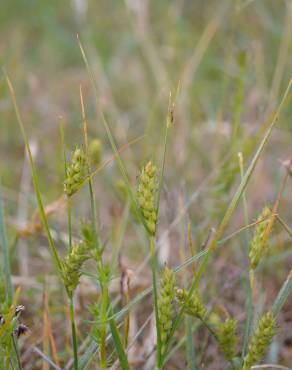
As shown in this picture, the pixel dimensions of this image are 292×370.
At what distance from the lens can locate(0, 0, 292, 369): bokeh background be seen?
1.35m

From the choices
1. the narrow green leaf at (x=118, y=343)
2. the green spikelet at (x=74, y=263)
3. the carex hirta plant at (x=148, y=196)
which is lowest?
the narrow green leaf at (x=118, y=343)

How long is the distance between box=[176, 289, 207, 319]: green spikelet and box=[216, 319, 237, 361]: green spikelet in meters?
0.04

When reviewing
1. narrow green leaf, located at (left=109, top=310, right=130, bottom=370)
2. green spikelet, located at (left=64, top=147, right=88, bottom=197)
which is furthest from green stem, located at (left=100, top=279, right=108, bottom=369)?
green spikelet, located at (left=64, top=147, right=88, bottom=197)

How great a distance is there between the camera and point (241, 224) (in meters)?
1.62

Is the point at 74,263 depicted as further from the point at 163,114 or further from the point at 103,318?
the point at 163,114

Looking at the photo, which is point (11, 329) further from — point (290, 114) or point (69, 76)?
point (69, 76)

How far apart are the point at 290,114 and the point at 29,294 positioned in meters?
1.12

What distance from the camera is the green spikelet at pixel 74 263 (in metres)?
0.76

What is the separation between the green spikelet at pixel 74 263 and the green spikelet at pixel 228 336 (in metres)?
0.22

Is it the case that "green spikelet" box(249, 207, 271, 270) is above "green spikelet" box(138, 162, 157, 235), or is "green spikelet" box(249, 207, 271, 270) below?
below

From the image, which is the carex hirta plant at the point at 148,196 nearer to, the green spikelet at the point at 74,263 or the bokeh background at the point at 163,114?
the green spikelet at the point at 74,263

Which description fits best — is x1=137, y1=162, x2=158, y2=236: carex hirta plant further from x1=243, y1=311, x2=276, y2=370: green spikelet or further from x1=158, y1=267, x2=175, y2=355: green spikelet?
x1=243, y1=311, x2=276, y2=370: green spikelet

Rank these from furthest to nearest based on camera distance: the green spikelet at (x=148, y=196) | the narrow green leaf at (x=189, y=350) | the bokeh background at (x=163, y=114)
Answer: the bokeh background at (x=163, y=114), the narrow green leaf at (x=189, y=350), the green spikelet at (x=148, y=196)

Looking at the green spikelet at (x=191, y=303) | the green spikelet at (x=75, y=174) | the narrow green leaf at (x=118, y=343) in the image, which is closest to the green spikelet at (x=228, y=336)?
the green spikelet at (x=191, y=303)
